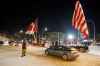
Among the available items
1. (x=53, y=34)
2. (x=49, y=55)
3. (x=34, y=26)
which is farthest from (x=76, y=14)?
(x=53, y=34)

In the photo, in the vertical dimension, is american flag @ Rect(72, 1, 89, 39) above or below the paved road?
above

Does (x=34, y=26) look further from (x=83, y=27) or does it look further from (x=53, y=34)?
(x=53, y=34)

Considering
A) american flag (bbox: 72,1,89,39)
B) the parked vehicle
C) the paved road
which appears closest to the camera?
the paved road

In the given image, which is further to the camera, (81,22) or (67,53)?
(81,22)

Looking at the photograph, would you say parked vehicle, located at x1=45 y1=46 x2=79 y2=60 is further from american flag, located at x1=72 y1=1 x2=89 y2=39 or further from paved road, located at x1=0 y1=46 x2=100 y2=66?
american flag, located at x1=72 y1=1 x2=89 y2=39

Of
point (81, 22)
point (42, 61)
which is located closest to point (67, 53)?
point (42, 61)

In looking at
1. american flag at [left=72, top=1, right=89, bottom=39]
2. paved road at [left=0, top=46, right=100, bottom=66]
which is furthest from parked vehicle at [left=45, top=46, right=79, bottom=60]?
american flag at [left=72, top=1, right=89, bottom=39]

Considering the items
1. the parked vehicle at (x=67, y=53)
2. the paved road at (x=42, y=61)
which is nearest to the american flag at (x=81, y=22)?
the paved road at (x=42, y=61)

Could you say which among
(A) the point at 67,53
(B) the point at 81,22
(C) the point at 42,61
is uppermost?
(B) the point at 81,22

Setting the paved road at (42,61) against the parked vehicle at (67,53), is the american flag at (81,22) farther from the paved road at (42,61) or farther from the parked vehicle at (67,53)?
the parked vehicle at (67,53)

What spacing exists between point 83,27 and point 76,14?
277 centimetres

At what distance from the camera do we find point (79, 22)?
1395 inches

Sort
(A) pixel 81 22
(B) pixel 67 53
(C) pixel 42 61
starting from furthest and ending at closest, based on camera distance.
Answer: (A) pixel 81 22
(B) pixel 67 53
(C) pixel 42 61

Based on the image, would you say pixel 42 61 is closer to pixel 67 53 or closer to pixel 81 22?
pixel 67 53
